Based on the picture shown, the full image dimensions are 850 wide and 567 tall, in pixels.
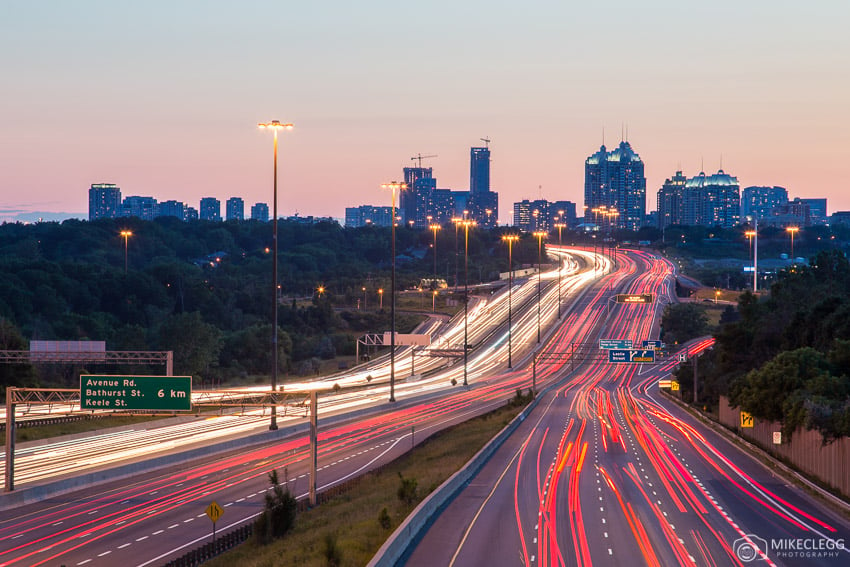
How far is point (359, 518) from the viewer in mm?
32906

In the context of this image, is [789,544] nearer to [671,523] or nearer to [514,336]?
[671,523]

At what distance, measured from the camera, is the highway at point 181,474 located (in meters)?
32.3

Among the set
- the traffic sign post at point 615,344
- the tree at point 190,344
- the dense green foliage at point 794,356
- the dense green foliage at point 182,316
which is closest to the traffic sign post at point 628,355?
the traffic sign post at point 615,344

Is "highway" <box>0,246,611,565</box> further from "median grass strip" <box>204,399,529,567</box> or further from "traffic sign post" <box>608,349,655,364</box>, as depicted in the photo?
"traffic sign post" <box>608,349,655,364</box>

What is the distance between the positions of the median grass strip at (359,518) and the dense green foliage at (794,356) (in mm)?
15853

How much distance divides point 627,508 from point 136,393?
69.7 feet

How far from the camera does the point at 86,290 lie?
147 m

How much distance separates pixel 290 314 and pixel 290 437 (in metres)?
90.7

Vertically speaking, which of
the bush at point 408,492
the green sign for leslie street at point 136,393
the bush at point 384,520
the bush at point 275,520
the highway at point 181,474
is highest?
the green sign for leslie street at point 136,393

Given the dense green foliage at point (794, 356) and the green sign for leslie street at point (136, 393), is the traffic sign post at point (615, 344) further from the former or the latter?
the green sign for leslie street at point (136, 393)

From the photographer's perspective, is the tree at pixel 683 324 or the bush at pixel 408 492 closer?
the bush at pixel 408 492

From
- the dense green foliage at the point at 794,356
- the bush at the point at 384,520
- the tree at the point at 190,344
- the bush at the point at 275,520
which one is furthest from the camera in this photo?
the tree at the point at 190,344

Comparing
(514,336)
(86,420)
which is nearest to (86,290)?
(514,336)

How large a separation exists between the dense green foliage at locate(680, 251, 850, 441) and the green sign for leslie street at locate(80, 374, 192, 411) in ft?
89.6
